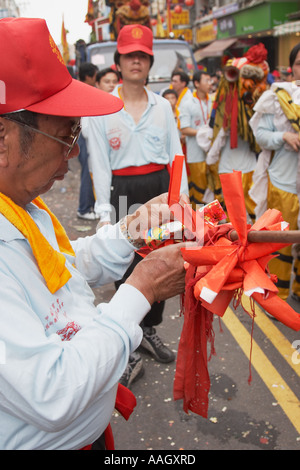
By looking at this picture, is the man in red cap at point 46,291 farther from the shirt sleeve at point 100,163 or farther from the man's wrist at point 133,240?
the shirt sleeve at point 100,163

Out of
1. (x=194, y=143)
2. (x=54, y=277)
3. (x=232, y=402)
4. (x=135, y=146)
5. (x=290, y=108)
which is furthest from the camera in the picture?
(x=194, y=143)

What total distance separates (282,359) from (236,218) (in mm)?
2340

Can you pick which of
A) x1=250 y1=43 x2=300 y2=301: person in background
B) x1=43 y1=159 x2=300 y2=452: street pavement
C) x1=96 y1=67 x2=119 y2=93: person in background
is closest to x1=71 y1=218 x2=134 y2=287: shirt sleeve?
x1=43 y1=159 x2=300 y2=452: street pavement

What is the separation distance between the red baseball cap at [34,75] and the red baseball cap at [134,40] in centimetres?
228

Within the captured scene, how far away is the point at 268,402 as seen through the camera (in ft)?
9.51

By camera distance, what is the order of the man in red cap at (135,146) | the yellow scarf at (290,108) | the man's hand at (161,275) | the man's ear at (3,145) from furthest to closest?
the yellow scarf at (290,108) → the man in red cap at (135,146) → the man's hand at (161,275) → the man's ear at (3,145)

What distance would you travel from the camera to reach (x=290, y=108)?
370 cm

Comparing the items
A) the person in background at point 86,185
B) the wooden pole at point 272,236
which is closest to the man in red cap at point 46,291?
the wooden pole at point 272,236

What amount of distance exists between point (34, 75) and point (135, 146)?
2.14 m

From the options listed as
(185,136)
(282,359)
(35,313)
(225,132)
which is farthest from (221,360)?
(185,136)

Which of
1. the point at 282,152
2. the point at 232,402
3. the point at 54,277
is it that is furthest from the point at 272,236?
the point at 282,152

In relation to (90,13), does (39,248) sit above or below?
below

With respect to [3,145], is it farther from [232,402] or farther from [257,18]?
[257,18]

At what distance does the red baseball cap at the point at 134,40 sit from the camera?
11.3ft
